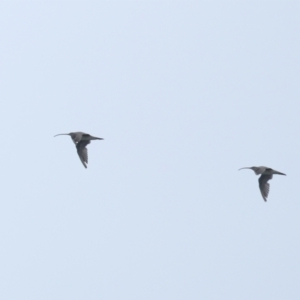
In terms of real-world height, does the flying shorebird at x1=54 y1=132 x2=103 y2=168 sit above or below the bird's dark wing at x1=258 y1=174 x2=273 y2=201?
above

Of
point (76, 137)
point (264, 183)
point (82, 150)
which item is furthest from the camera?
point (264, 183)

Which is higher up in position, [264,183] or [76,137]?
[76,137]

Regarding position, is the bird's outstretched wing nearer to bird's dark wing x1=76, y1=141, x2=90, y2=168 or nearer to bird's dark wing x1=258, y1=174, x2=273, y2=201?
bird's dark wing x1=76, y1=141, x2=90, y2=168

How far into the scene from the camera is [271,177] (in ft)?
317

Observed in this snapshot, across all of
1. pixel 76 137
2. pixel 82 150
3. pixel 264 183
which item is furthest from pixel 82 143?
pixel 264 183

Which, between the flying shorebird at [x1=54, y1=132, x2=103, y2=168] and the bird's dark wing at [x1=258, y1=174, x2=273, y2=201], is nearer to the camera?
the flying shorebird at [x1=54, y1=132, x2=103, y2=168]

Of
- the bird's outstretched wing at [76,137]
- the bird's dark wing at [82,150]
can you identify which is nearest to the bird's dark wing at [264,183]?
the bird's dark wing at [82,150]

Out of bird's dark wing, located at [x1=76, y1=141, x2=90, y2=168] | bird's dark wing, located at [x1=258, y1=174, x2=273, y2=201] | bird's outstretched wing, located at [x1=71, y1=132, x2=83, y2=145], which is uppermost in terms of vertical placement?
bird's outstretched wing, located at [x1=71, y1=132, x2=83, y2=145]

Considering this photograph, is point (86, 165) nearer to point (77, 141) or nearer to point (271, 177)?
Result: point (77, 141)

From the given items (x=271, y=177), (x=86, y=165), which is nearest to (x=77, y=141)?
(x=86, y=165)

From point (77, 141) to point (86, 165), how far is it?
1.65 m

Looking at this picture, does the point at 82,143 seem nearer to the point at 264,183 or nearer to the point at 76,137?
the point at 76,137

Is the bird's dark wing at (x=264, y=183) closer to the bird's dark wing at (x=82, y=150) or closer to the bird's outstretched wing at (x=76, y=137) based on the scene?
the bird's dark wing at (x=82, y=150)

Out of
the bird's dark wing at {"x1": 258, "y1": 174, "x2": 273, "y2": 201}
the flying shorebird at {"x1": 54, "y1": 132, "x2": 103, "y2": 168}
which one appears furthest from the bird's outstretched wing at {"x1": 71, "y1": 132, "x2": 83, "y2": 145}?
the bird's dark wing at {"x1": 258, "y1": 174, "x2": 273, "y2": 201}
